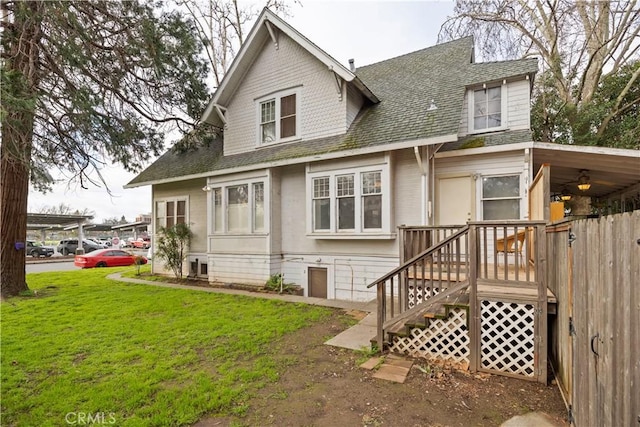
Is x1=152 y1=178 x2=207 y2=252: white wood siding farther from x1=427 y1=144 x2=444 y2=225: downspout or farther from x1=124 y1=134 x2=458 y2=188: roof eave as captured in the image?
x1=427 y1=144 x2=444 y2=225: downspout

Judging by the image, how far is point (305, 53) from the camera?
363 inches

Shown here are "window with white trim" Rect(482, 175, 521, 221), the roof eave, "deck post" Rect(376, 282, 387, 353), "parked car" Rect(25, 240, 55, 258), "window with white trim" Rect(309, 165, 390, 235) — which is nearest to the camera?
"deck post" Rect(376, 282, 387, 353)

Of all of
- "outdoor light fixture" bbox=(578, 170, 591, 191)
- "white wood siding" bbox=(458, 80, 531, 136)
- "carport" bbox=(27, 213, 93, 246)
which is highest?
"white wood siding" bbox=(458, 80, 531, 136)

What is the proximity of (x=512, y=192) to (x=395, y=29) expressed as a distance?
883cm

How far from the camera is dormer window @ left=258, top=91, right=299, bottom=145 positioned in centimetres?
955

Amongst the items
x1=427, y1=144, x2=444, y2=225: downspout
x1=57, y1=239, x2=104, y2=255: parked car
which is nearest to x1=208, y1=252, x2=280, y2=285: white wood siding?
x1=427, y1=144, x2=444, y2=225: downspout

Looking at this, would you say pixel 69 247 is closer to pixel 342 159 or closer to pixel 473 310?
pixel 342 159

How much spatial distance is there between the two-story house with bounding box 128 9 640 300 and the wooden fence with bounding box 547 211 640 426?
437cm

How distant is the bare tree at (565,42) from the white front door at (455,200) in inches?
311

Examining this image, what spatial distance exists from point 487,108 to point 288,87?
5.72m

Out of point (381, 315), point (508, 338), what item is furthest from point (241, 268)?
point (508, 338)

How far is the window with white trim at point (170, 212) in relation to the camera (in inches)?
485

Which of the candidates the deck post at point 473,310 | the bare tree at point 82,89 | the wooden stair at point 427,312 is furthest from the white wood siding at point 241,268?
the deck post at point 473,310

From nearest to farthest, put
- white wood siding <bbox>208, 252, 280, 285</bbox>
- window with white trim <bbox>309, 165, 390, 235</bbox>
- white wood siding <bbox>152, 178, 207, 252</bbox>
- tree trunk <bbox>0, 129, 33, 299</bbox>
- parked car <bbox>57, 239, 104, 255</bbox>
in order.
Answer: window with white trim <bbox>309, 165, 390, 235</bbox> → tree trunk <bbox>0, 129, 33, 299</bbox> → white wood siding <bbox>208, 252, 280, 285</bbox> → white wood siding <bbox>152, 178, 207, 252</bbox> → parked car <bbox>57, 239, 104, 255</bbox>
